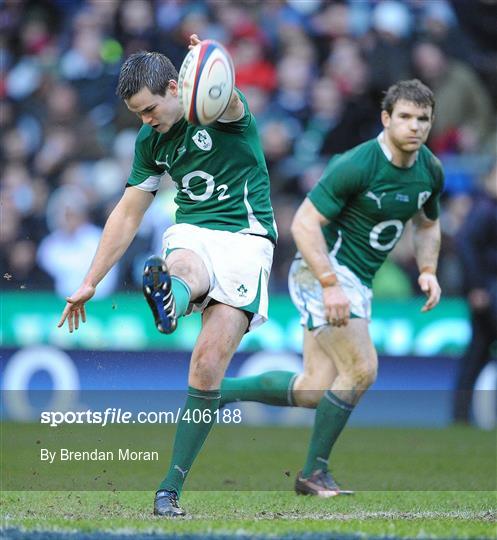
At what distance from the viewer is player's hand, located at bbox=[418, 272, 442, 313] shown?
7410 millimetres

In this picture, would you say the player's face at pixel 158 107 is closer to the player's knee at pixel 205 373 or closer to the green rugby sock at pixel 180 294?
the green rugby sock at pixel 180 294

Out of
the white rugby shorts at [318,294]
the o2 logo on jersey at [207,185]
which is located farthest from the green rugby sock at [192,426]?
the white rugby shorts at [318,294]

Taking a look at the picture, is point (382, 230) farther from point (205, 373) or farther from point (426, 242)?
point (205, 373)

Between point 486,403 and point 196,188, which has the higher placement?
point 196,188

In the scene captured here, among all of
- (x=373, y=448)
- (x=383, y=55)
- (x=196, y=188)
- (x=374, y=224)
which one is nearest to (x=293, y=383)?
(x=374, y=224)

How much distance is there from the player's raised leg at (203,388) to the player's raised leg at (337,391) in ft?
4.31

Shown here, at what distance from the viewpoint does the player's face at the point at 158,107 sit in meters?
6.21

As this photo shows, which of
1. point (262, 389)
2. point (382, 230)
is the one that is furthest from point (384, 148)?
point (262, 389)

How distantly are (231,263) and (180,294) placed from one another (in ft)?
1.59

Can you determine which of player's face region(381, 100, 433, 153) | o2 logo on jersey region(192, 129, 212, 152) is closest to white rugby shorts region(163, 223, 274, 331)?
o2 logo on jersey region(192, 129, 212, 152)

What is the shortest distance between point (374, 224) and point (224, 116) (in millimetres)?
1701

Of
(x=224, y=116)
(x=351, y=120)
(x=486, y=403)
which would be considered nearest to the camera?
(x=224, y=116)

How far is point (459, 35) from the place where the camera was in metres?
15.5

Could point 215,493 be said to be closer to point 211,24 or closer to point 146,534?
point 146,534
